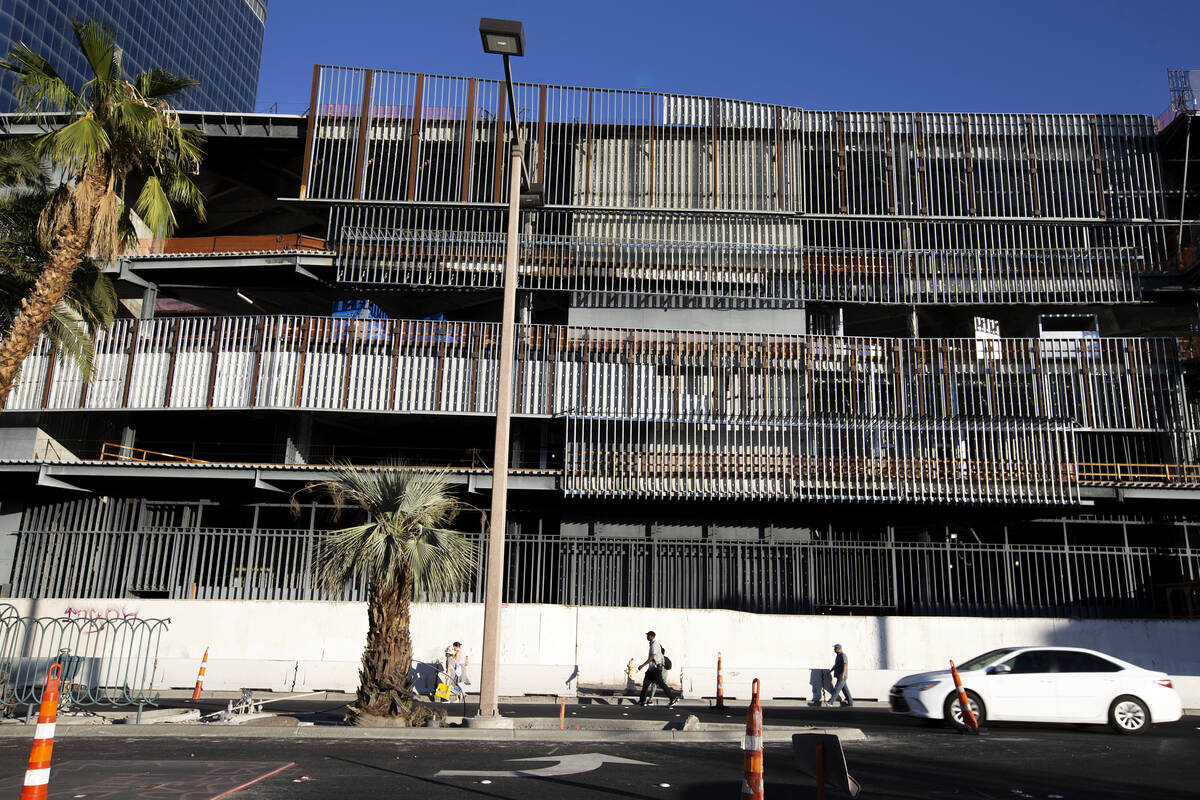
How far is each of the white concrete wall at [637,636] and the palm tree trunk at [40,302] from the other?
24.6ft

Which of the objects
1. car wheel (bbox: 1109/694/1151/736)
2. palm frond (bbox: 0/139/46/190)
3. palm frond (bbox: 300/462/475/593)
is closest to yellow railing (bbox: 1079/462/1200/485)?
car wheel (bbox: 1109/694/1151/736)

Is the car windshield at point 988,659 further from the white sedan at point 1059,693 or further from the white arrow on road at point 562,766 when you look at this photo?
the white arrow on road at point 562,766

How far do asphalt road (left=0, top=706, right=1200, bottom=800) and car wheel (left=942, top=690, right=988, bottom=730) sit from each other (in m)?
0.82

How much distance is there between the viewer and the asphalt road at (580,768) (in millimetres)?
8273

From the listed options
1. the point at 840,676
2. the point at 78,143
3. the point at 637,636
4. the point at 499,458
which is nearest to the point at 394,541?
the point at 499,458

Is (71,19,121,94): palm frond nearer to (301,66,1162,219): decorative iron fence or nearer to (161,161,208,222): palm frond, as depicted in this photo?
(161,161,208,222): palm frond

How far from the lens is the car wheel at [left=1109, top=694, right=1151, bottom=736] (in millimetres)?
13445

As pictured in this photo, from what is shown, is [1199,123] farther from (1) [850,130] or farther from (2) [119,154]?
(2) [119,154]

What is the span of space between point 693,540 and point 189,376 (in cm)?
1460

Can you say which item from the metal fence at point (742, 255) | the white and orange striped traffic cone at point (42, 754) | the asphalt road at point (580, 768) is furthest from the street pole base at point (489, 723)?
the metal fence at point (742, 255)

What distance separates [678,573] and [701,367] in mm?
6034

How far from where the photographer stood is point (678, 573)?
21906 mm

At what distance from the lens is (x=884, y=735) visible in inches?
500

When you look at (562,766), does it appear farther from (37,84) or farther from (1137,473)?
(1137,473)
